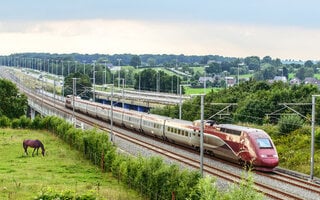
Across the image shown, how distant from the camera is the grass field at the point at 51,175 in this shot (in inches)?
1436

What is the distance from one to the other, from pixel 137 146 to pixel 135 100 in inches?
2632

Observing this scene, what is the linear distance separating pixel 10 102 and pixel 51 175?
218 feet

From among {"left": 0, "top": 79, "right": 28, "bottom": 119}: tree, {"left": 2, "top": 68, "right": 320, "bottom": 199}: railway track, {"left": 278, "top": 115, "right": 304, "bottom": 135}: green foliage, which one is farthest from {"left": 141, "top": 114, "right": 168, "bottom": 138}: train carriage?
{"left": 0, "top": 79, "right": 28, "bottom": 119}: tree

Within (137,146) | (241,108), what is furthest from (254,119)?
(137,146)

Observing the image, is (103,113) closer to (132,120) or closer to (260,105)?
(132,120)

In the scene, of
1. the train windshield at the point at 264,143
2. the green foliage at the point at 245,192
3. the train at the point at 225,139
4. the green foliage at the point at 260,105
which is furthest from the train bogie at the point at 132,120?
the green foliage at the point at 245,192

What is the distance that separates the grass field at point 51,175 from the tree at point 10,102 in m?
40.9

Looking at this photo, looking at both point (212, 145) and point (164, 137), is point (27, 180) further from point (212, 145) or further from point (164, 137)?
point (164, 137)

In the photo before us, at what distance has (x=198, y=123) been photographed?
51906 mm

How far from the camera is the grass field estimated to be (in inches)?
1436

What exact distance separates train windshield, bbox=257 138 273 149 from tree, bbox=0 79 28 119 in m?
73.9

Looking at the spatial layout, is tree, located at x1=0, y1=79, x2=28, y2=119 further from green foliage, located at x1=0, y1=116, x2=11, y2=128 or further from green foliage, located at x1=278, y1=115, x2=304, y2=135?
green foliage, located at x1=278, y1=115, x2=304, y2=135

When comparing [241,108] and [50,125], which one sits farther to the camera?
[50,125]

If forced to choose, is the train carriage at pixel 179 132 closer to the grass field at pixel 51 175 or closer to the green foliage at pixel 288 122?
the green foliage at pixel 288 122
